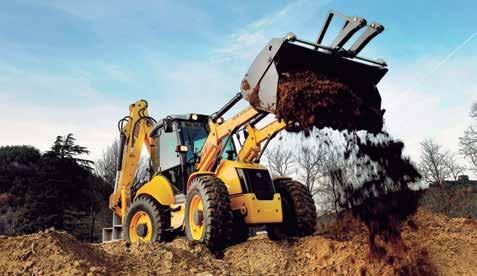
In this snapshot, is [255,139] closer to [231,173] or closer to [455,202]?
[231,173]

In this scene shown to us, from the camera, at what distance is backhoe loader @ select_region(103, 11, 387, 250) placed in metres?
6.24

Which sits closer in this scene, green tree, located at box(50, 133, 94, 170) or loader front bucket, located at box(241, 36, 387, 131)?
loader front bucket, located at box(241, 36, 387, 131)

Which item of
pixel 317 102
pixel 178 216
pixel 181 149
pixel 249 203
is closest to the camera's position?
pixel 317 102

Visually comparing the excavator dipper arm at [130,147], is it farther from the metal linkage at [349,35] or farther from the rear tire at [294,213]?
the metal linkage at [349,35]

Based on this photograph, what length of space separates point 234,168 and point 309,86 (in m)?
1.97

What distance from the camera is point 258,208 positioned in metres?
6.84

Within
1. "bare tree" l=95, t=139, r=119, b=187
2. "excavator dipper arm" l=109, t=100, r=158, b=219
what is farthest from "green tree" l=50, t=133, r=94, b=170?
"excavator dipper arm" l=109, t=100, r=158, b=219

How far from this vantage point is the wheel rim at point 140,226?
8.26 m

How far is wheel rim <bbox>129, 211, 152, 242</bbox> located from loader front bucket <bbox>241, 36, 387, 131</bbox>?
341cm

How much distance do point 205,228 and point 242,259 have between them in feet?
2.33

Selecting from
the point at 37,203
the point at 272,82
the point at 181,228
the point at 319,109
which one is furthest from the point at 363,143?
the point at 37,203

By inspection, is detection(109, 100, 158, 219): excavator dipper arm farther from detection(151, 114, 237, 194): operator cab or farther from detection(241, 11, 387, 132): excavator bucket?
detection(241, 11, 387, 132): excavator bucket

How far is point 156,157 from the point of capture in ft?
30.5

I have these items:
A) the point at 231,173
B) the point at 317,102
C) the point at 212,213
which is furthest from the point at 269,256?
the point at 317,102
